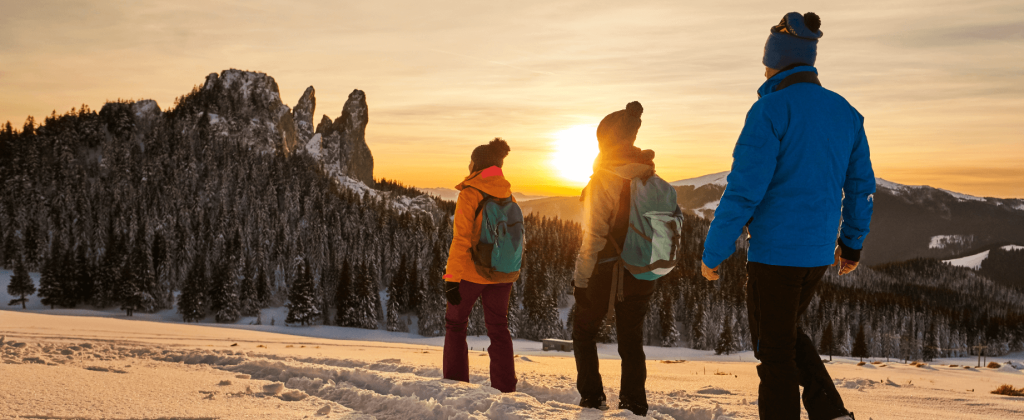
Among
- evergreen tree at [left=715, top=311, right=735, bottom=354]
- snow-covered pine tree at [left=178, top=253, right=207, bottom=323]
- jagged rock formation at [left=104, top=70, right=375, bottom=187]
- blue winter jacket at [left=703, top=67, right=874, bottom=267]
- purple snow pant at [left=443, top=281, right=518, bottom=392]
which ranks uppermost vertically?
jagged rock formation at [left=104, top=70, right=375, bottom=187]

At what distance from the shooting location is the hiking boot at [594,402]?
4.96 meters

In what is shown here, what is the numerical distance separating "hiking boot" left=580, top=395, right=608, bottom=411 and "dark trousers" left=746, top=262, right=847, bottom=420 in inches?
60.4

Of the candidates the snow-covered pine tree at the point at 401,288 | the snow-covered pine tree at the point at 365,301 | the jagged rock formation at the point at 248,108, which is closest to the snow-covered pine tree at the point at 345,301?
the snow-covered pine tree at the point at 365,301

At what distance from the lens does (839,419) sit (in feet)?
12.0

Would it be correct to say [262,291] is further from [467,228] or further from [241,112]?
[467,228]

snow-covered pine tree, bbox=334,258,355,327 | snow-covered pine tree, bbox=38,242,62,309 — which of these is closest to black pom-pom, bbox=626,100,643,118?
snow-covered pine tree, bbox=334,258,355,327

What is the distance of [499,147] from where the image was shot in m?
6.08

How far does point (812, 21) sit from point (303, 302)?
85.8m

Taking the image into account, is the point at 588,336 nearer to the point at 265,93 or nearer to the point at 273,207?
the point at 273,207

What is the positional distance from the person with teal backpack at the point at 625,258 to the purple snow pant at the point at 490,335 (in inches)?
37.6

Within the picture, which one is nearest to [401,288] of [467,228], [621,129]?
[467,228]

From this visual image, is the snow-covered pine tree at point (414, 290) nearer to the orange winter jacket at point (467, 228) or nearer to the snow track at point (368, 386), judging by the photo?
the snow track at point (368, 386)

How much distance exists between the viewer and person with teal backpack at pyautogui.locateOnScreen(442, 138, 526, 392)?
5727 millimetres

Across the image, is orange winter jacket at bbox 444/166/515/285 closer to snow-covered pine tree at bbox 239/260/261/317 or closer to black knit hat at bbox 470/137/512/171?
black knit hat at bbox 470/137/512/171
